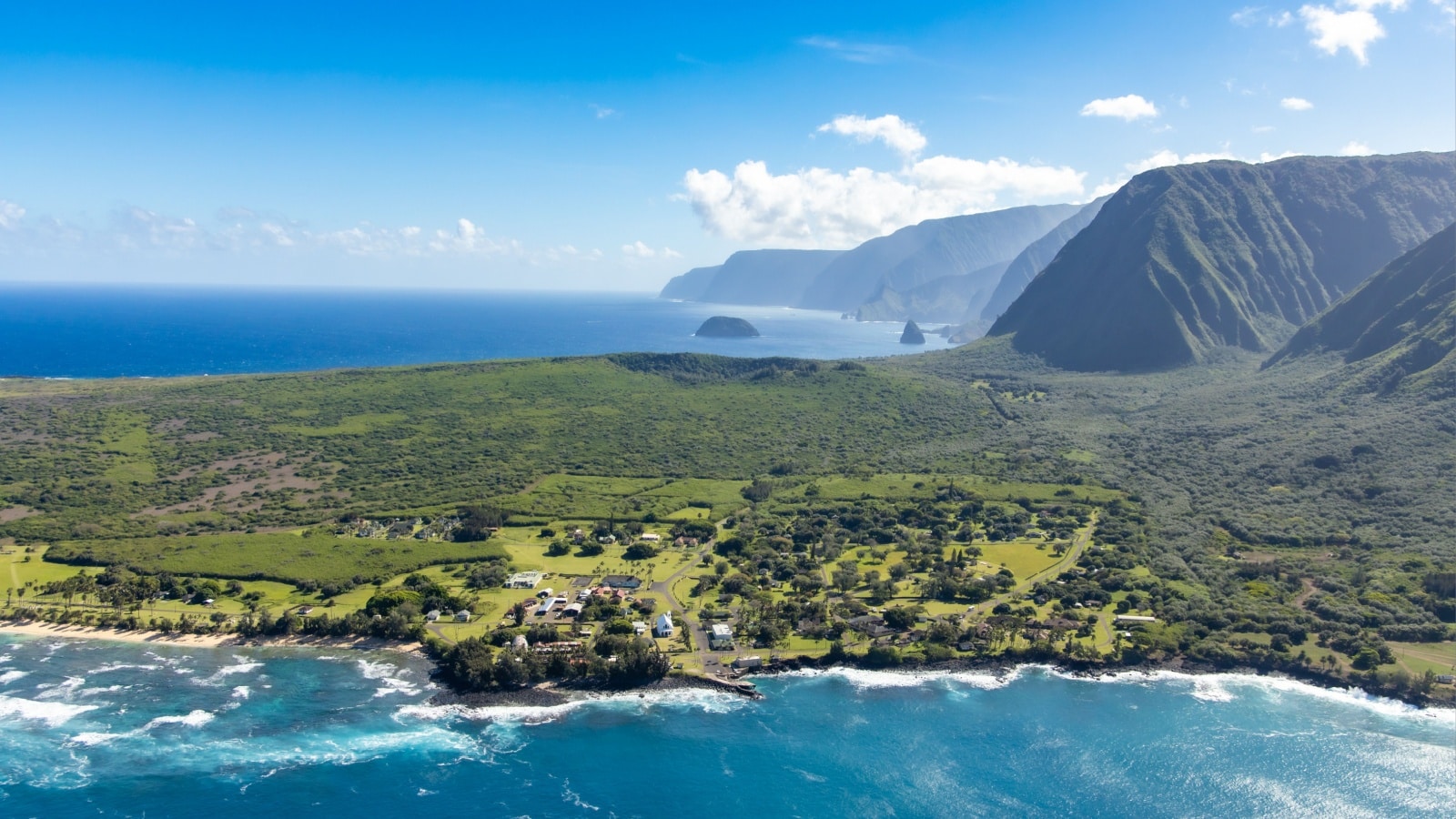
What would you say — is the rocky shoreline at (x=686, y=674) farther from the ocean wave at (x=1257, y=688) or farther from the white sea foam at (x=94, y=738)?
the white sea foam at (x=94, y=738)

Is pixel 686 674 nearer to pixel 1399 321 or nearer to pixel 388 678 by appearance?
pixel 388 678

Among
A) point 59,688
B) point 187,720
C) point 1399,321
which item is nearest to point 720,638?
point 187,720

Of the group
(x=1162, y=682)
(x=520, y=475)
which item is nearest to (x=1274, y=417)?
(x=1162, y=682)

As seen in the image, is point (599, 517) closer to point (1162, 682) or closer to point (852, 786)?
point (852, 786)

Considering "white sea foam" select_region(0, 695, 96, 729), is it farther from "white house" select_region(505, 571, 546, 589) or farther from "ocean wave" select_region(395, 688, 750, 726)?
"white house" select_region(505, 571, 546, 589)

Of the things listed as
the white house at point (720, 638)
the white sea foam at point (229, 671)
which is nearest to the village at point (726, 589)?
the white house at point (720, 638)

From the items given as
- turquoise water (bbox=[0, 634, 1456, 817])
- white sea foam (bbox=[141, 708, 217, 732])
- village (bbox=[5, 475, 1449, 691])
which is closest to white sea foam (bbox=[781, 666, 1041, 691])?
turquoise water (bbox=[0, 634, 1456, 817])
